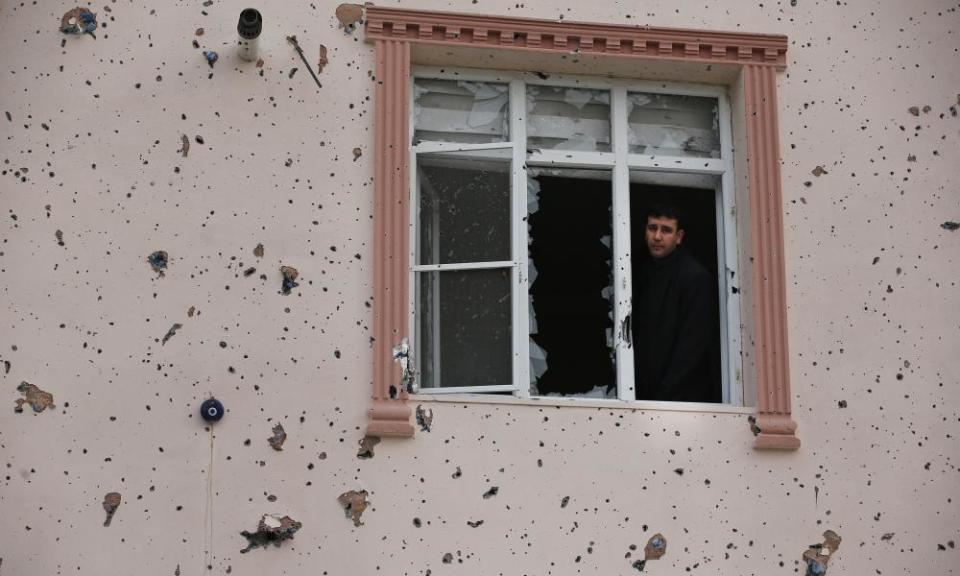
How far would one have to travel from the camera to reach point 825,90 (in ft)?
24.7

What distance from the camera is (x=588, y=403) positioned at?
7.00 metres

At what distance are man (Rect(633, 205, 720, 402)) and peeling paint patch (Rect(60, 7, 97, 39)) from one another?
2682mm

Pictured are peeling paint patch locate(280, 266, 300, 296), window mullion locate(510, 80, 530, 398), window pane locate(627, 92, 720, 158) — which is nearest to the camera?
peeling paint patch locate(280, 266, 300, 296)

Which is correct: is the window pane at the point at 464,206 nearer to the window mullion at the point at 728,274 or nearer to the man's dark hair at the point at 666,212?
the man's dark hair at the point at 666,212

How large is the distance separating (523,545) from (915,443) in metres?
1.80

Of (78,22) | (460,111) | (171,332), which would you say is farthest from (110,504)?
(460,111)

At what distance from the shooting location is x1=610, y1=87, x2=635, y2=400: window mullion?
723 cm

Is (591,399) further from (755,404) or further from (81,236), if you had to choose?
(81,236)

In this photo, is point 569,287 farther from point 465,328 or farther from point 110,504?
point 110,504

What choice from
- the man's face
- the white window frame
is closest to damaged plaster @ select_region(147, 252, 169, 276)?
the white window frame

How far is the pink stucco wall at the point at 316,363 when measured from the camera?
671cm

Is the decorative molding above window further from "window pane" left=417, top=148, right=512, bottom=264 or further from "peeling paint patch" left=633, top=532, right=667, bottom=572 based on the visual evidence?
"peeling paint patch" left=633, top=532, right=667, bottom=572

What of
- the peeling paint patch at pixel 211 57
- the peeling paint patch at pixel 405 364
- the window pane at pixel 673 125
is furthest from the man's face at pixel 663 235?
the peeling paint patch at pixel 211 57

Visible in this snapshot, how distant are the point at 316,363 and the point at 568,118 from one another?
170cm
